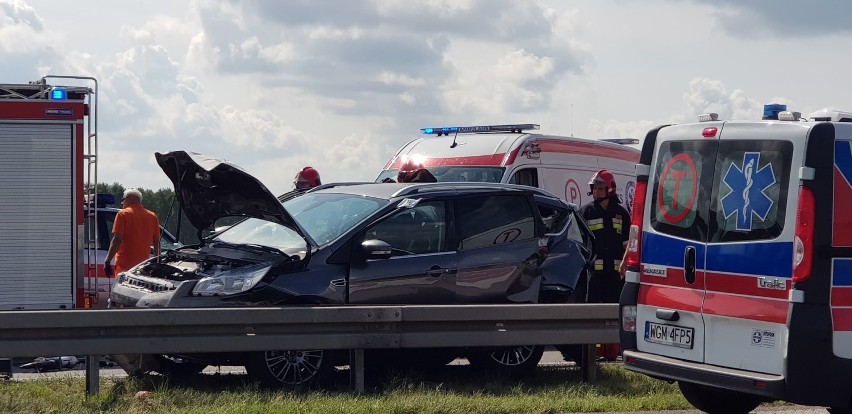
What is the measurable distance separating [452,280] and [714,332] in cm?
324

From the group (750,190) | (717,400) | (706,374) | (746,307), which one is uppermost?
(750,190)

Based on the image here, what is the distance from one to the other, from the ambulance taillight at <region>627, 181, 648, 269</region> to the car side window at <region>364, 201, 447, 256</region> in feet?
8.27

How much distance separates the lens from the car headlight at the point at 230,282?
946cm

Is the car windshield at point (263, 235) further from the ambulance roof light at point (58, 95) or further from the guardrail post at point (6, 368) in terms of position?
the ambulance roof light at point (58, 95)

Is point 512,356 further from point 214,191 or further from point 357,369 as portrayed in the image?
point 214,191

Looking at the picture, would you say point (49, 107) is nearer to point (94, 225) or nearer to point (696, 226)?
point (94, 225)

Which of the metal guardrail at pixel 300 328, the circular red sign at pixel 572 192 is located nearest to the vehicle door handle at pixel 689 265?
the metal guardrail at pixel 300 328

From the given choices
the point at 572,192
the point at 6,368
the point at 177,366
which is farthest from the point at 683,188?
the point at 572,192

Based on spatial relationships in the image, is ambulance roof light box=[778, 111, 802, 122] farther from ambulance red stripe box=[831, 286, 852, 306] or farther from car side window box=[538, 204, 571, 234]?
car side window box=[538, 204, 571, 234]

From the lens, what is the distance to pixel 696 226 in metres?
7.68

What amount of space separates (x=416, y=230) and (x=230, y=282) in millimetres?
1707

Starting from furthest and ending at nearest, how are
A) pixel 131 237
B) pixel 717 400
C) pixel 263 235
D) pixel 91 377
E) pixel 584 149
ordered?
1. pixel 584 149
2. pixel 131 237
3. pixel 263 235
4. pixel 91 377
5. pixel 717 400

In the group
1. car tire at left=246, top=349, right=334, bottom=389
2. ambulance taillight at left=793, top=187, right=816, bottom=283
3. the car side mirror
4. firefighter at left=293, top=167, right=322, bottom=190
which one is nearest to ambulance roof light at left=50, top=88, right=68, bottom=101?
firefighter at left=293, top=167, right=322, bottom=190

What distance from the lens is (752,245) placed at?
23.8ft
